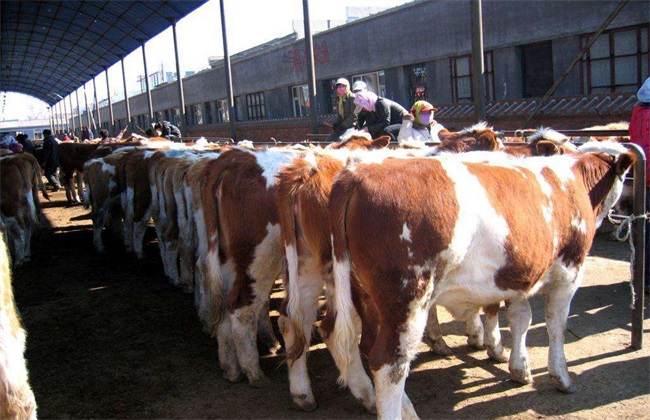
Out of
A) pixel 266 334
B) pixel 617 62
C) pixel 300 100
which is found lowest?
pixel 266 334

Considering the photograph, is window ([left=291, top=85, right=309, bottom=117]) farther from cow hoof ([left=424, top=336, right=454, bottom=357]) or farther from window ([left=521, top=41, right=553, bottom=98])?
cow hoof ([left=424, top=336, right=454, bottom=357])

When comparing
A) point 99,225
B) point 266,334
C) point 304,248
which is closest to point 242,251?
point 304,248

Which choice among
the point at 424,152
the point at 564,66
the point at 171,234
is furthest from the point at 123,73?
the point at 424,152

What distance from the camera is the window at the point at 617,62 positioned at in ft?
52.2

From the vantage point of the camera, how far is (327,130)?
23.2 m

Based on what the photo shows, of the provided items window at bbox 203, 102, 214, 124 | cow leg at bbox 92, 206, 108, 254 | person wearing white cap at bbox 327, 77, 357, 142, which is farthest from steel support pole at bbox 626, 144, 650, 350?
window at bbox 203, 102, 214, 124

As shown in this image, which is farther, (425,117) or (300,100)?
(300,100)

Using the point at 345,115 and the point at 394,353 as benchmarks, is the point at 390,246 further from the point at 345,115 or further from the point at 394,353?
the point at 345,115

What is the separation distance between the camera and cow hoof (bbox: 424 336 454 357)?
197 inches

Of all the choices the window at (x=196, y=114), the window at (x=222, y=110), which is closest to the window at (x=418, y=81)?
the window at (x=222, y=110)

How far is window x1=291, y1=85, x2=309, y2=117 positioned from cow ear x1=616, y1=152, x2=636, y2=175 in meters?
25.8

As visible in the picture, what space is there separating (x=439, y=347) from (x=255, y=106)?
105 feet

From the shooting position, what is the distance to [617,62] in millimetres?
16453

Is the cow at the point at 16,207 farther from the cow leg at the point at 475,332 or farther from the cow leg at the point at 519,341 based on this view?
the cow leg at the point at 519,341
